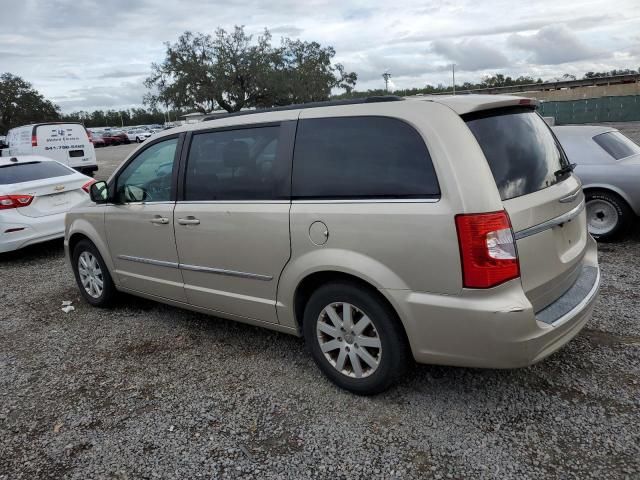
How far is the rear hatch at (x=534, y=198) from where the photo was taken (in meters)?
2.72

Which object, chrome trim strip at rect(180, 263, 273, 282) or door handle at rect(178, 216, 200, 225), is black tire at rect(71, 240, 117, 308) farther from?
door handle at rect(178, 216, 200, 225)

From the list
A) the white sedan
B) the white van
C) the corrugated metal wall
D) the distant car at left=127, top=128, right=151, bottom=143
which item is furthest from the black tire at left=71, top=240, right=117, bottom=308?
the distant car at left=127, top=128, right=151, bottom=143

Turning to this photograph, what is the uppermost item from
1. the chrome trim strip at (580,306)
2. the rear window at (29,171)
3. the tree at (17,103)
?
the tree at (17,103)

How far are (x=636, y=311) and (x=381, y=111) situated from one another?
2.83 metres

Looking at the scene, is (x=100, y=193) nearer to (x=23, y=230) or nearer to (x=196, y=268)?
(x=196, y=268)

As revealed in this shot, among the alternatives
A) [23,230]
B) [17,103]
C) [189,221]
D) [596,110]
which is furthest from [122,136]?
[189,221]

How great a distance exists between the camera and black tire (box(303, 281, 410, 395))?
2.90 m

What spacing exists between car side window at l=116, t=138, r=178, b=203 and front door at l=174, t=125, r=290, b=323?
0.26m

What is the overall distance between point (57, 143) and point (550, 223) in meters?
15.8

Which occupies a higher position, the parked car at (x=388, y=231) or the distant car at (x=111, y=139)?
the distant car at (x=111, y=139)

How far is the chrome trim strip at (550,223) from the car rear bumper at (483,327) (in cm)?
26

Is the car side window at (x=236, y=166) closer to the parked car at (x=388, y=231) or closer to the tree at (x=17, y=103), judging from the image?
the parked car at (x=388, y=231)

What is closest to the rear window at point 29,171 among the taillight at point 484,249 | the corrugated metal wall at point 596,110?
the taillight at point 484,249

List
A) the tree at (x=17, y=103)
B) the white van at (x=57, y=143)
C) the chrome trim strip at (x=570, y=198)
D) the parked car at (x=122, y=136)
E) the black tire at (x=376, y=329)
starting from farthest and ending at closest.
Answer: the tree at (x=17, y=103)
the parked car at (x=122, y=136)
the white van at (x=57, y=143)
the chrome trim strip at (x=570, y=198)
the black tire at (x=376, y=329)
